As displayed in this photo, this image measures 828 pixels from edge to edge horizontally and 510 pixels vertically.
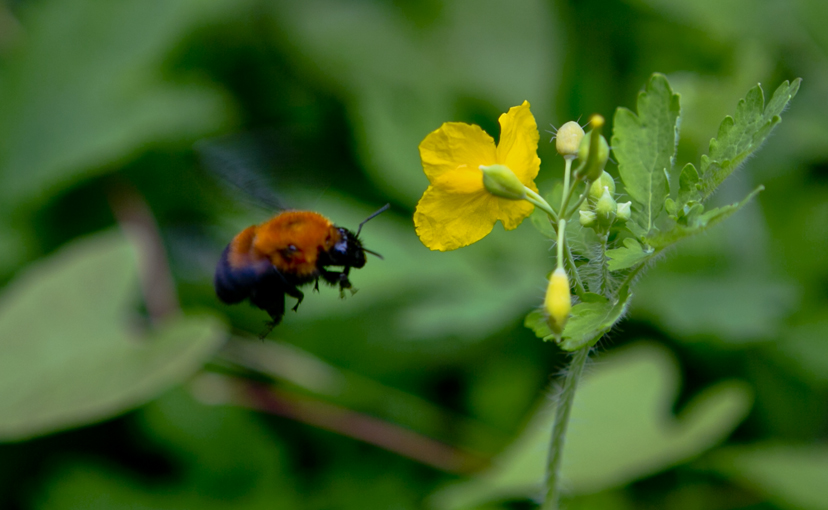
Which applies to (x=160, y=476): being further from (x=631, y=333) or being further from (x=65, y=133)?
(x=631, y=333)

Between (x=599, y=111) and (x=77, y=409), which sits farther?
(x=599, y=111)

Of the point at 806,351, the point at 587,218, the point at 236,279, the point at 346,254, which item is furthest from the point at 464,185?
the point at 806,351

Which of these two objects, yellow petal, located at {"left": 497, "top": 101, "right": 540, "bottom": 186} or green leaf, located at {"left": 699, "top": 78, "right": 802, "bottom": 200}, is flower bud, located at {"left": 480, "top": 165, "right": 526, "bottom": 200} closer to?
yellow petal, located at {"left": 497, "top": 101, "right": 540, "bottom": 186}

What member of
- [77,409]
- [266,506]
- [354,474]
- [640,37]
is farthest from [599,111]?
[77,409]

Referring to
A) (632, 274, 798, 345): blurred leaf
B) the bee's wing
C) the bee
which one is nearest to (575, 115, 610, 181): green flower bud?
the bee

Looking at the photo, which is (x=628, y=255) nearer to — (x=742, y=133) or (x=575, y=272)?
(x=575, y=272)

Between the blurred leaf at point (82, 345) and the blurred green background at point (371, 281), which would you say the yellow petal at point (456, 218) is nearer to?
the blurred green background at point (371, 281)

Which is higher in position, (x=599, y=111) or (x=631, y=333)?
(x=599, y=111)
